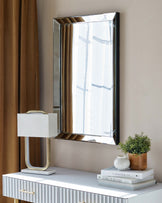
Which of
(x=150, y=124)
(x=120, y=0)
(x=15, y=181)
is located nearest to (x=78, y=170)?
(x=15, y=181)

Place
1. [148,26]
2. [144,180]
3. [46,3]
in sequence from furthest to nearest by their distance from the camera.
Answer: [46,3] → [148,26] → [144,180]

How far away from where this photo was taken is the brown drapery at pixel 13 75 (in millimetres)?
3248

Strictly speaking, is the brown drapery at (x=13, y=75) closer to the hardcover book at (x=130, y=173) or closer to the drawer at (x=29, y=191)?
the drawer at (x=29, y=191)

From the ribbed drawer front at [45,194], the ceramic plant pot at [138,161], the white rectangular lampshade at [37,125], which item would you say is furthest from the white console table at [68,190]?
the white rectangular lampshade at [37,125]

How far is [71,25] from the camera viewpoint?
10.5 ft

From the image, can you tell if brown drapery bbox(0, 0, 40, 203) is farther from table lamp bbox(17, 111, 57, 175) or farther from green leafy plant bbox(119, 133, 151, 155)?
green leafy plant bbox(119, 133, 151, 155)

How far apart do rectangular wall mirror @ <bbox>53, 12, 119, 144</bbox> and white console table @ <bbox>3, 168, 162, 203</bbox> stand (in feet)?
1.10

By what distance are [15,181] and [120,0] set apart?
1456 mm

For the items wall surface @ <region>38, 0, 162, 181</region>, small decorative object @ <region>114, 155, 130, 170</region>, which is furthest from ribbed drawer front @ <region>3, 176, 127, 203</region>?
wall surface @ <region>38, 0, 162, 181</region>

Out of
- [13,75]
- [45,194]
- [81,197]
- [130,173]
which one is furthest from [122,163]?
[13,75]

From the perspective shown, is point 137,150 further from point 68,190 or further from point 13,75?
point 13,75

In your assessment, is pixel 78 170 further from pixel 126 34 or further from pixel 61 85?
pixel 126 34

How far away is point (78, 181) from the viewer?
2785 mm

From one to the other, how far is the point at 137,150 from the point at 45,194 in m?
0.66
